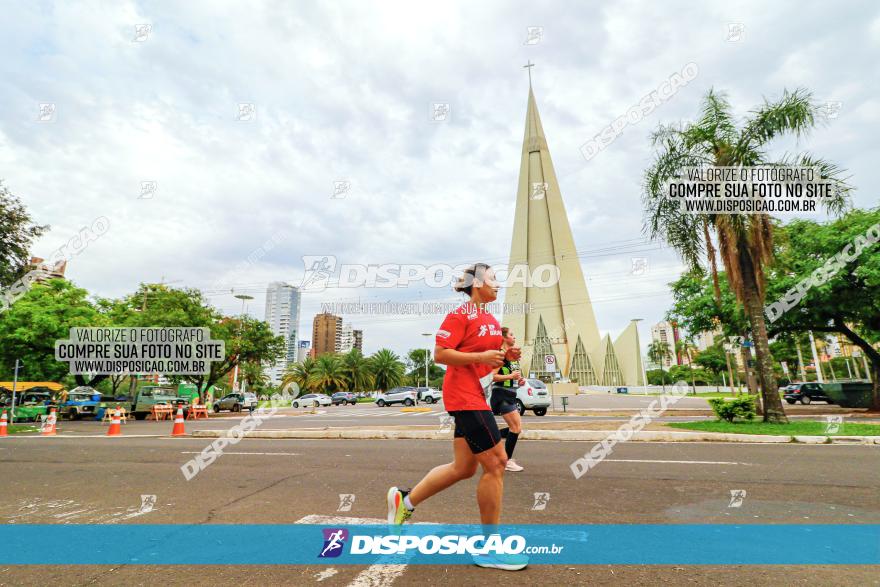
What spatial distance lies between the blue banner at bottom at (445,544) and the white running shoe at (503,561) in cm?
2

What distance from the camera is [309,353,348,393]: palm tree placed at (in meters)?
58.5

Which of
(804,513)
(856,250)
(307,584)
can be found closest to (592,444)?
(804,513)

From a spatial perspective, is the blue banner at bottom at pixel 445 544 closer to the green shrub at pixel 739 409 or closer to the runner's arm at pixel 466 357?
the runner's arm at pixel 466 357

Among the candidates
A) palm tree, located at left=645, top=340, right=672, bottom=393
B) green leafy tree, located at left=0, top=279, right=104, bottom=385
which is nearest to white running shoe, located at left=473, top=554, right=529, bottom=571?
green leafy tree, located at left=0, top=279, right=104, bottom=385

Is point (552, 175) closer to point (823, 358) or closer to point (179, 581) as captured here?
point (823, 358)

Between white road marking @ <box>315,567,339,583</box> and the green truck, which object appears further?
the green truck

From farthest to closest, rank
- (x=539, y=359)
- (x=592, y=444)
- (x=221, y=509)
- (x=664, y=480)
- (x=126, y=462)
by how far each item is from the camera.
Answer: (x=539, y=359)
(x=592, y=444)
(x=126, y=462)
(x=664, y=480)
(x=221, y=509)

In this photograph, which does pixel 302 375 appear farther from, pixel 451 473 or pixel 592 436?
pixel 451 473

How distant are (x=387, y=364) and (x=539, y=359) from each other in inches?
1283

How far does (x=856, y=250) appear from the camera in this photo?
16.4m

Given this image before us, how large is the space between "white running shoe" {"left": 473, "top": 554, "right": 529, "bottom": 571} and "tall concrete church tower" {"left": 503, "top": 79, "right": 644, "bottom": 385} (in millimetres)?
82054

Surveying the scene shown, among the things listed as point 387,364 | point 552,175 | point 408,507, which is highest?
point 552,175

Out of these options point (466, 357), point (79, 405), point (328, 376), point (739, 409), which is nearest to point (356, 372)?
point (328, 376)

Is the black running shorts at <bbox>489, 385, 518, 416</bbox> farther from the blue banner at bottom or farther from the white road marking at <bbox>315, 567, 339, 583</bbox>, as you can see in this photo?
the white road marking at <bbox>315, 567, 339, 583</bbox>
